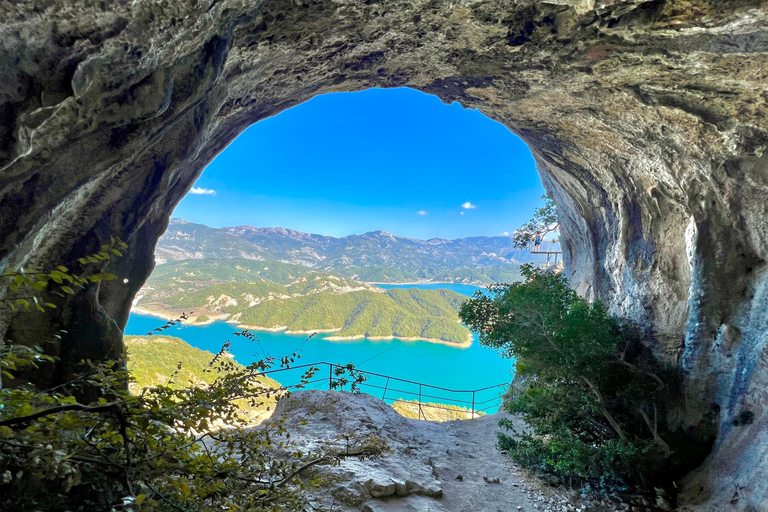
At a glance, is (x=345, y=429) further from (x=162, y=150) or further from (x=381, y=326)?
(x=381, y=326)

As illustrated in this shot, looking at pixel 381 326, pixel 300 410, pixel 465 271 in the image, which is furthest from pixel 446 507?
pixel 465 271

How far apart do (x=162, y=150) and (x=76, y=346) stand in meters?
3.27

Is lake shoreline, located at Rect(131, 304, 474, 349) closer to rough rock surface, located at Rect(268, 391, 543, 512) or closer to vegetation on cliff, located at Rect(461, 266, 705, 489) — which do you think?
rough rock surface, located at Rect(268, 391, 543, 512)

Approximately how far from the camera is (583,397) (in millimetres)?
7027

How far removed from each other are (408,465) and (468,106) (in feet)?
26.1

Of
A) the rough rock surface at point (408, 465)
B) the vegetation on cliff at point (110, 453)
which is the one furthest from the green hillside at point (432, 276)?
the vegetation on cliff at point (110, 453)

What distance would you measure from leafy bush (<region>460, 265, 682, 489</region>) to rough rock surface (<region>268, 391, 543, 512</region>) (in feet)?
3.50

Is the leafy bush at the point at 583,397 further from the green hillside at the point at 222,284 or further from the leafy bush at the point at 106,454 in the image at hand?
the green hillside at the point at 222,284

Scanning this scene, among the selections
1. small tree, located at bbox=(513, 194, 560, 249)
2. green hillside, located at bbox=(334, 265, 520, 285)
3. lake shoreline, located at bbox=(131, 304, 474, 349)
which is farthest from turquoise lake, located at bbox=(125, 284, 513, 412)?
green hillside, located at bbox=(334, 265, 520, 285)

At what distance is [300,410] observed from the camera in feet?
28.4

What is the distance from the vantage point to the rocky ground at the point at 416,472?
5.38 meters

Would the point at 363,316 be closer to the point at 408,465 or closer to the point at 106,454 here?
the point at 408,465

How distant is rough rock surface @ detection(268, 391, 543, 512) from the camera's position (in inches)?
212

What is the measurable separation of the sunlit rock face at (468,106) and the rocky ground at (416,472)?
A: 9.41 ft
